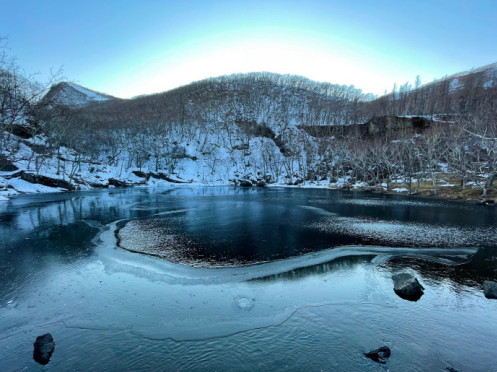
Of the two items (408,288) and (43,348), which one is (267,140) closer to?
(408,288)

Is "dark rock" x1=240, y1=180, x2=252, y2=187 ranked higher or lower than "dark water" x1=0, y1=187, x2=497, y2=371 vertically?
higher

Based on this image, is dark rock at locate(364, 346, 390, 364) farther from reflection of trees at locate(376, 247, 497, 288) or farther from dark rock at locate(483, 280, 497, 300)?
dark rock at locate(483, 280, 497, 300)

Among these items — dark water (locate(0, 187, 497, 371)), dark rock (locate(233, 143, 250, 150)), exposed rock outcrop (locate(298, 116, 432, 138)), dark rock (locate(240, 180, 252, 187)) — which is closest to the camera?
dark water (locate(0, 187, 497, 371))

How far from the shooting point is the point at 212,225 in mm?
20828

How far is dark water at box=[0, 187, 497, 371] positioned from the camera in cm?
605

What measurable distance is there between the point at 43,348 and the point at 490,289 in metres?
14.6

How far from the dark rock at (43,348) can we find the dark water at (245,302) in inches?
5.7

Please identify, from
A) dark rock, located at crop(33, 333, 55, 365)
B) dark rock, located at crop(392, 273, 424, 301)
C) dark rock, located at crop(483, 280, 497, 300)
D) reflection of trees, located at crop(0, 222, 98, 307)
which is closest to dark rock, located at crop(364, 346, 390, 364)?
dark rock, located at crop(392, 273, 424, 301)

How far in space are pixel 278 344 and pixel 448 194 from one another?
4752 centimetres

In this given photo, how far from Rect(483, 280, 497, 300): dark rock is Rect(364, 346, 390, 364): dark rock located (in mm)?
6370

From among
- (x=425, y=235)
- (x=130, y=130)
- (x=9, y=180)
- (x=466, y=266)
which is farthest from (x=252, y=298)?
(x=130, y=130)

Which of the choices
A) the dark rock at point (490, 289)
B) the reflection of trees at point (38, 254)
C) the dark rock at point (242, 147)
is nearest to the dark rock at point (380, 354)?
the dark rock at point (490, 289)

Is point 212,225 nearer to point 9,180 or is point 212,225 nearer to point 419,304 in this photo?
point 419,304

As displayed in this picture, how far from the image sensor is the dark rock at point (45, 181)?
47.2 metres
